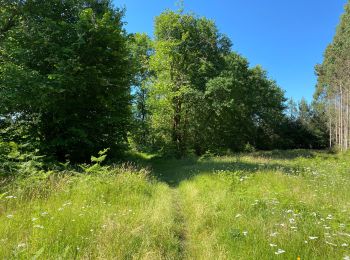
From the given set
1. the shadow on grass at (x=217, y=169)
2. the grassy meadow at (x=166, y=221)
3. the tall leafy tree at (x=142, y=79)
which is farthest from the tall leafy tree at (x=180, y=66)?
the grassy meadow at (x=166, y=221)

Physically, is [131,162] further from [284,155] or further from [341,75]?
[341,75]

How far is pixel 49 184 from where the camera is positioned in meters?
8.30

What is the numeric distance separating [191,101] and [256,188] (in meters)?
23.2

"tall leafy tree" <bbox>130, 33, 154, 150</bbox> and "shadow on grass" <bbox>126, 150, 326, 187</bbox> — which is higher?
"tall leafy tree" <bbox>130, 33, 154, 150</bbox>

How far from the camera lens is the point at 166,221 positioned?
674cm

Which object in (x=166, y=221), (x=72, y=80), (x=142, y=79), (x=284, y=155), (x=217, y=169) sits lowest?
(x=284, y=155)

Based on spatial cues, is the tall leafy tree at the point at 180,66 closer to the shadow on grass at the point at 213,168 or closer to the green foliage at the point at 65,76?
the shadow on grass at the point at 213,168

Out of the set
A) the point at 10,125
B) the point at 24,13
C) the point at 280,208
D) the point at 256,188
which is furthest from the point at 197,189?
the point at 24,13

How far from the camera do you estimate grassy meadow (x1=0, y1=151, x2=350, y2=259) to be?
4.74 m

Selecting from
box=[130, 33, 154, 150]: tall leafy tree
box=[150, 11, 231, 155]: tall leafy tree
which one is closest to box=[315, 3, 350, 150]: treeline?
box=[150, 11, 231, 155]: tall leafy tree

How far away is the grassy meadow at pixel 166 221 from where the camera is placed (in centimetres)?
474

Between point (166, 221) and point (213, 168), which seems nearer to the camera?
point (166, 221)

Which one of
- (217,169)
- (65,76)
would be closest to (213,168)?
(217,169)

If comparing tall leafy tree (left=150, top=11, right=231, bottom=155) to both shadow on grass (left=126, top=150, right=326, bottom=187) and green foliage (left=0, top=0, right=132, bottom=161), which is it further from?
green foliage (left=0, top=0, right=132, bottom=161)
